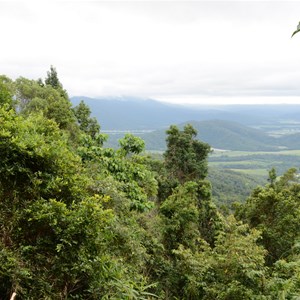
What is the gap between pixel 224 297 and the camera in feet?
24.5

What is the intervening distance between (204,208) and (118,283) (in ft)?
57.6

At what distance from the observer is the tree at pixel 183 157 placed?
933 inches

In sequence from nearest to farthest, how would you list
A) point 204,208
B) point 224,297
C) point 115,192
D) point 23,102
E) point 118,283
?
point 118,283
point 115,192
point 224,297
point 204,208
point 23,102

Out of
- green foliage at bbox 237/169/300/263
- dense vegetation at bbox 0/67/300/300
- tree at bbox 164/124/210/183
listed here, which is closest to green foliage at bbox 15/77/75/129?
dense vegetation at bbox 0/67/300/300

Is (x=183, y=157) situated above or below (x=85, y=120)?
below

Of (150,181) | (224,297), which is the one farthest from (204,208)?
(224,297)

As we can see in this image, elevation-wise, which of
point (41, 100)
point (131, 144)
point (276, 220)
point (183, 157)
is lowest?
point (276, 220)

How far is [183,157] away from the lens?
78.6ft

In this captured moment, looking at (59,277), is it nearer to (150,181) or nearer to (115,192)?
(115,192)

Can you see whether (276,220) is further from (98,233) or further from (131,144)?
(98,233)

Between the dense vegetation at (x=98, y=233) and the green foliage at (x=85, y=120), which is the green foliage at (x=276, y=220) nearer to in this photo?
the dense vegetation at (x=98, y=233)

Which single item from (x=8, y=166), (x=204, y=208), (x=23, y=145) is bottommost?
(x=204, y=208)

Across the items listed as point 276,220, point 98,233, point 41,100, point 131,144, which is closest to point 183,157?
point 276,220

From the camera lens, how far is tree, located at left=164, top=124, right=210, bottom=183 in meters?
23.7
